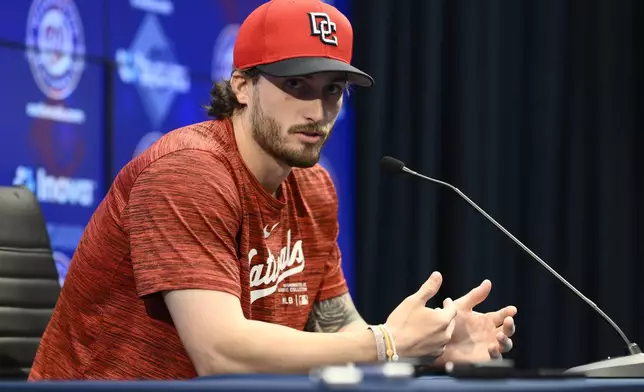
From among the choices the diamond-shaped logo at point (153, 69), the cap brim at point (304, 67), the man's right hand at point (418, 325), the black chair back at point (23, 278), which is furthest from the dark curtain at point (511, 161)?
the man's right hand at point (418, 325)

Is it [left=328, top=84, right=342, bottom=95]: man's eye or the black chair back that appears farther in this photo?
the black chair back

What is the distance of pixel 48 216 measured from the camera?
325 centimetres

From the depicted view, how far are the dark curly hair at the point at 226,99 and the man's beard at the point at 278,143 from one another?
0.26 feet

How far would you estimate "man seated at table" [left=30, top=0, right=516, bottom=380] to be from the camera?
182 centimetres

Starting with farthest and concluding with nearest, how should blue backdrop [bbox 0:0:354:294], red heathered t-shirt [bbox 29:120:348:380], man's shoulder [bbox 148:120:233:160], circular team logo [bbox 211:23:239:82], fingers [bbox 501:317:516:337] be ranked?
circular team logo [bbox 211:23:239:82] < blue backdrop [bbox 0:0:354:294] < fingers [bbox 501:317:516:337] < man's shoulder [bbox 148:120:233:160] < red heathered t-shirt [bbox 29:120:348:380]

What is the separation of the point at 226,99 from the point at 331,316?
0.59m

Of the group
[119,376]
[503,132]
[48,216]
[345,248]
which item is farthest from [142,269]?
[503,132]

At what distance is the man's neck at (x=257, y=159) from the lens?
2201 mm

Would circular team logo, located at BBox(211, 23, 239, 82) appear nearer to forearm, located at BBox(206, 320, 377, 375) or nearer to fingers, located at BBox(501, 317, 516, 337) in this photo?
fingers, located at BBox(501, 317, 516, 337)

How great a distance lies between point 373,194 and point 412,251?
303 mm

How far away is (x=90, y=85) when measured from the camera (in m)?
3.42

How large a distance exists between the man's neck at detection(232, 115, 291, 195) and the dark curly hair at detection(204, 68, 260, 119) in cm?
6

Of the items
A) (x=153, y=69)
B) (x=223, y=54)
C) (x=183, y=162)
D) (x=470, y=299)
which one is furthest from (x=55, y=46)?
(x=470, y=299)

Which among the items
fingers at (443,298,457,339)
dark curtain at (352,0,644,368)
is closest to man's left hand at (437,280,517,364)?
fingers at (443,298,457,339)
